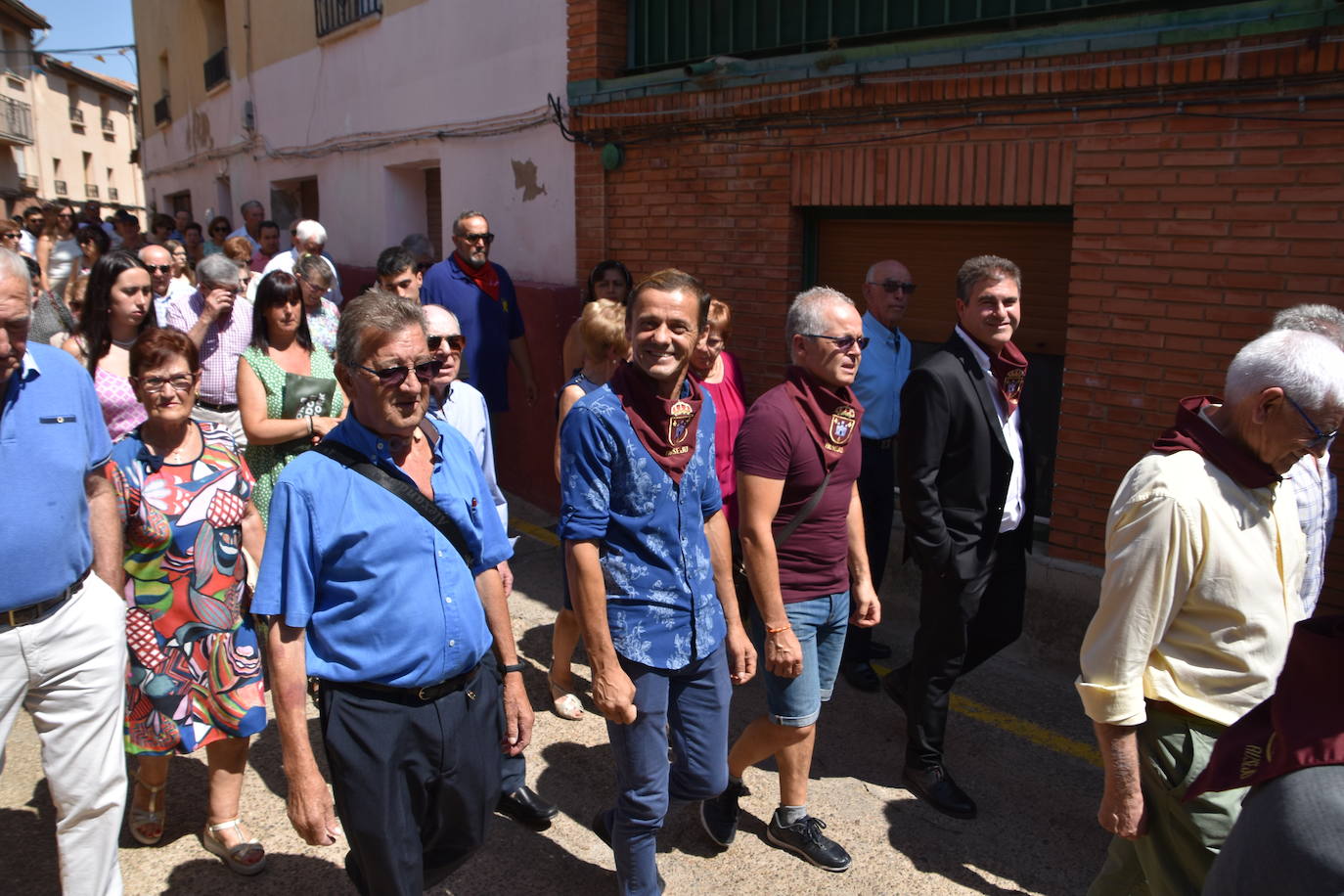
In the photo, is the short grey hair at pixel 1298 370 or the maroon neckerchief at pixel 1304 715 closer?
the maroon neckerchief at pixel 1304 715

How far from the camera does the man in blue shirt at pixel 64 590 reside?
8.54 feet

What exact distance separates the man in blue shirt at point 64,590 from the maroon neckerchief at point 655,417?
146 cm

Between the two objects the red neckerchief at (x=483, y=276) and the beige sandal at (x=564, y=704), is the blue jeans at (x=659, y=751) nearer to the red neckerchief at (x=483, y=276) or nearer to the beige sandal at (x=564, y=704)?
the beige sandal at (x=564, y=704)

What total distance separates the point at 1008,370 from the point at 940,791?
1.56 metres

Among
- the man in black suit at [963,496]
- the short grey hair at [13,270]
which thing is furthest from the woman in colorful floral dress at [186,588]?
the man in black suit at [963,496]

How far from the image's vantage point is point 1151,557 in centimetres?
230

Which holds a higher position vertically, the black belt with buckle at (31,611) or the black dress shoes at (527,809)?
the black belt with buckle at (31,611)

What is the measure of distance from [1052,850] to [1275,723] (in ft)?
7.09

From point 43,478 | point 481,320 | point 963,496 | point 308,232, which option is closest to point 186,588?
point 43,478

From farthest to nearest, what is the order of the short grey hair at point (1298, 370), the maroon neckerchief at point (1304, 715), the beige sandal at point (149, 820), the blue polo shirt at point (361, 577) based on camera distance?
1. the beige sandal at point (149, 820)
2. the blue polo shirt at point (361, 577)
3. the short grey hair at point (1298, 370)
4. the maroon neckerchief at point (1304, 715)

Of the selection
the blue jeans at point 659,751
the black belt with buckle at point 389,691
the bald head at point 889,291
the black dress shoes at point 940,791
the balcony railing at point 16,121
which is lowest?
the black dress shoes at point 940,791

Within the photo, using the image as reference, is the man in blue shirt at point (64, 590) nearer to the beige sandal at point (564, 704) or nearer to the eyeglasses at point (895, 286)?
the beige sandal at point (564, 704)

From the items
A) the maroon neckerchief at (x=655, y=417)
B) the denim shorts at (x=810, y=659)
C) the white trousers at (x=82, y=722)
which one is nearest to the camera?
the white trousers at (x=82, y=722)

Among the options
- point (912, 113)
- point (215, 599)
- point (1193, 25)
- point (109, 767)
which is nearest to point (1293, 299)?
point (1193, 25)
